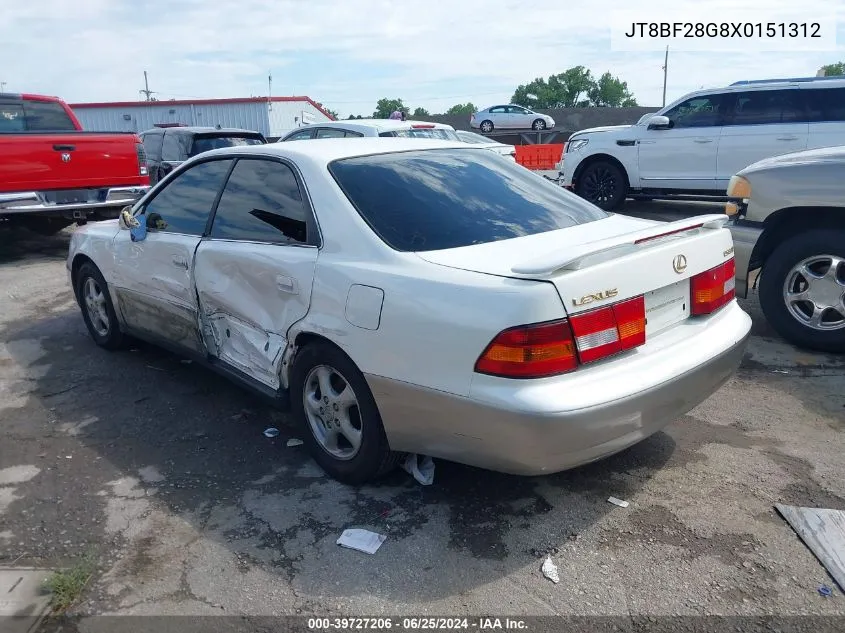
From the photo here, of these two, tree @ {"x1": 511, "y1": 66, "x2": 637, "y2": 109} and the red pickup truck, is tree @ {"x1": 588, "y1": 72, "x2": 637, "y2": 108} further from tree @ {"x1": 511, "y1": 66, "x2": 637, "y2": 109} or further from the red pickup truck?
the red pickup truck

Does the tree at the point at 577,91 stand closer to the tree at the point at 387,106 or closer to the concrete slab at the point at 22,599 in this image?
the tree at the point at 387,106

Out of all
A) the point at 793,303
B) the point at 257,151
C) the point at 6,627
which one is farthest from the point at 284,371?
the point at 793,303

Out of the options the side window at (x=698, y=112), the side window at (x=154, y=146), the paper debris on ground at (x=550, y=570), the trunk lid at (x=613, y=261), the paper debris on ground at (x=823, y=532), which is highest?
the side window at (x=698, y=112)

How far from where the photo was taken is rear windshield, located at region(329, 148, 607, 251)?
126 inches

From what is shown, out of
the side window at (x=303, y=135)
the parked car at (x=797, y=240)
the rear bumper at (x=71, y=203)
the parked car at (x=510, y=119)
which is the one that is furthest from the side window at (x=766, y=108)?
the parked car at (x=510, y=119)

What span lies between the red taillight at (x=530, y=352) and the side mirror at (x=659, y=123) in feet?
29.7

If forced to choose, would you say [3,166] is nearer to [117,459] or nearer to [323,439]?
[117,459]

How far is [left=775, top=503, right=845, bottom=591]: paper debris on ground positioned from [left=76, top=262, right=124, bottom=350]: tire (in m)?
4.43

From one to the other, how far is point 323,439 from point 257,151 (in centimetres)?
162

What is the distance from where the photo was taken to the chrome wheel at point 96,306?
5.35 meters

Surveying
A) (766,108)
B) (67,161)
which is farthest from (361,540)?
(766,108)

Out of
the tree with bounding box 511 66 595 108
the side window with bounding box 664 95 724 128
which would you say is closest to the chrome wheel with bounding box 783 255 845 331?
the side window with bounding box 664 95 724 128

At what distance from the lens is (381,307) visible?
2930 millimetres

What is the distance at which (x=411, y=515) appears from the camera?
3133 millimetres
